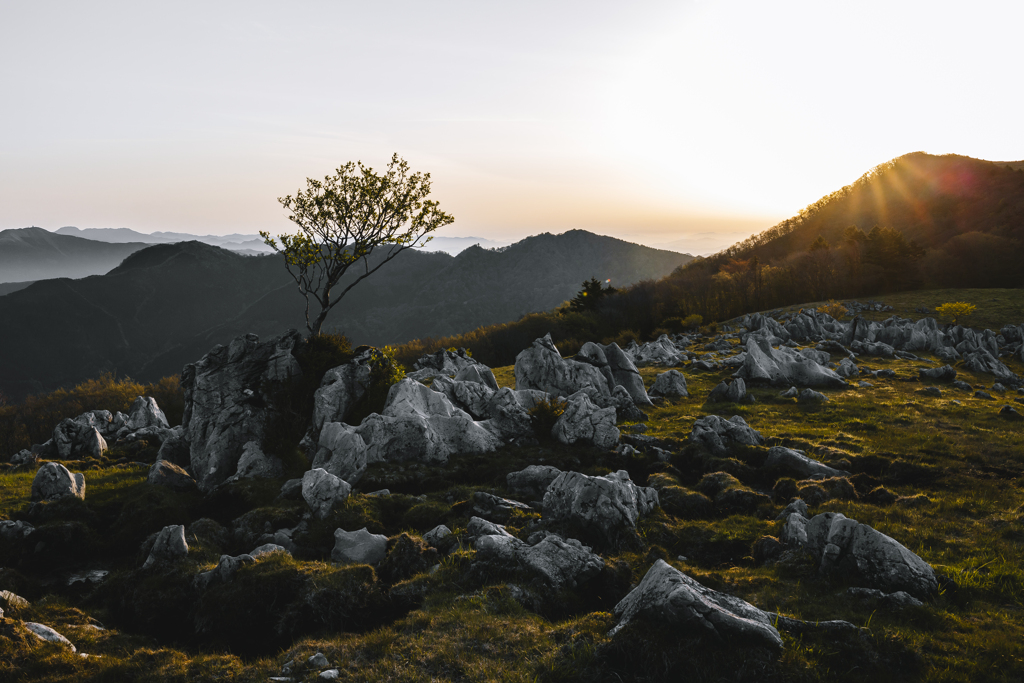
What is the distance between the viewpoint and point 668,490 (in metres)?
12.5

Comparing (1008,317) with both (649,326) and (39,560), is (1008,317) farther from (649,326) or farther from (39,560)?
(39,560)

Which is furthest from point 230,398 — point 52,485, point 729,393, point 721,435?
point 729,393

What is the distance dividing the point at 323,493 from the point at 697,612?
8967 millimetres

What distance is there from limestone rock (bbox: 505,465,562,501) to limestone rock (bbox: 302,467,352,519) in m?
4.32

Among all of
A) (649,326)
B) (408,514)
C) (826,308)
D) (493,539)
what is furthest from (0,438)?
(826,308)

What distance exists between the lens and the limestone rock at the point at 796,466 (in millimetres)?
13352

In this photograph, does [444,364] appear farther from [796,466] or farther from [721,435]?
[796,466]

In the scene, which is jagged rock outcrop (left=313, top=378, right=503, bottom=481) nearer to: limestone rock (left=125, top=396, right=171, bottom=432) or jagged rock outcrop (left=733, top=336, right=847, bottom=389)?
limestone rock (left=125, top=396, right=171, bottom=432)

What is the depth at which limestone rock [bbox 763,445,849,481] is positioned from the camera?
526 inches

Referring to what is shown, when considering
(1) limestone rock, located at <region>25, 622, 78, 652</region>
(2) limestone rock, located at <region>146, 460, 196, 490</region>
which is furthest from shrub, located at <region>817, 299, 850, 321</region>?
(1) limestone rock, located at <region>25, 622, 78, 652</region>

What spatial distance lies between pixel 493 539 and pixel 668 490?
5.62 m

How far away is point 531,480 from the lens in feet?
44.1

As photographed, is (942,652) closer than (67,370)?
Yes

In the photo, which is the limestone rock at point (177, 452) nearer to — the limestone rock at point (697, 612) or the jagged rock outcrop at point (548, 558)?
the jagged rock outcrop at point (548, 558)
